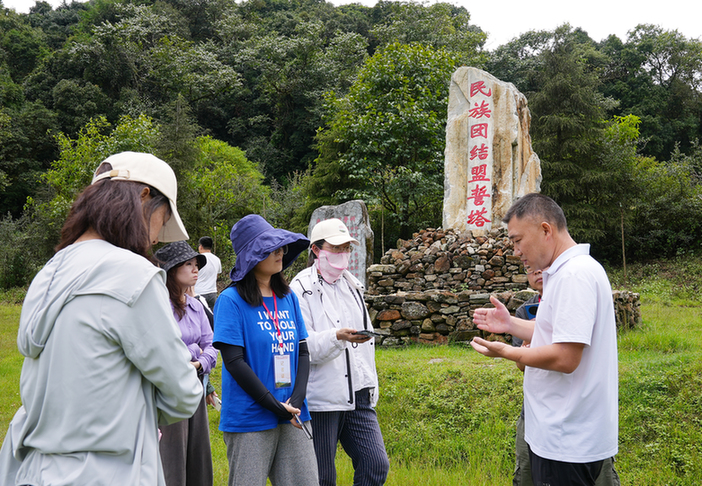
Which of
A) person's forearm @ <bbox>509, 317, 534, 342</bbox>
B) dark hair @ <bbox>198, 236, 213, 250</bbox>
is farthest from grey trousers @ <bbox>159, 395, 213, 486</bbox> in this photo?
dark hair @ <bbox>198, 236, 213, 250</bbox>

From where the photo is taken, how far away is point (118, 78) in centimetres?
2631

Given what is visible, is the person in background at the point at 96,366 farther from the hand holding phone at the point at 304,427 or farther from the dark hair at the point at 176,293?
the dark hair at the point at 176,293

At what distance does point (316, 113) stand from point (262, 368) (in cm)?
2380

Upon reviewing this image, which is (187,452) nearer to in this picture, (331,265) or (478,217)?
(331,265)

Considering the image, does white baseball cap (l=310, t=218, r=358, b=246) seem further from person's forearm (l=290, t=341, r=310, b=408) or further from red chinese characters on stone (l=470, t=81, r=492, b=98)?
red chinese characters on stone (l=470, t=81, r=492, b=98)

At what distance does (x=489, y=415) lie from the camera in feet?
15.0

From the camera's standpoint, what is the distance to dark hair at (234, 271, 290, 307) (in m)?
2.41

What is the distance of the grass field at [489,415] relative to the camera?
3846 millimetres

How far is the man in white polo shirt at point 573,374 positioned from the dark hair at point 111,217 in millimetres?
1416

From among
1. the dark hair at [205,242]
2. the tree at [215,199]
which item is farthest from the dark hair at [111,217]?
the tree at [215,199]

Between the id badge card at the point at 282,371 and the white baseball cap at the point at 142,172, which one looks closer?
the white baseball cap at the point at 142,172

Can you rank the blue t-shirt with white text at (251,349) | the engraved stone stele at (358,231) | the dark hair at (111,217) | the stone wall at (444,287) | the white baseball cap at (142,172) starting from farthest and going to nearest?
the engraved stone stele at (358,231) → the stone wall at (444,287) → the blue t-shirt with white text at (251,349) → the white baseball cap at (142,172) → the dark hair at (111,217)

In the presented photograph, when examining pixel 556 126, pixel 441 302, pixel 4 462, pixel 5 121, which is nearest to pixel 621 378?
pixel 441 302

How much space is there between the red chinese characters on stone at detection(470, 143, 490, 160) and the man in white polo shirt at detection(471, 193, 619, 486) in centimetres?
932
